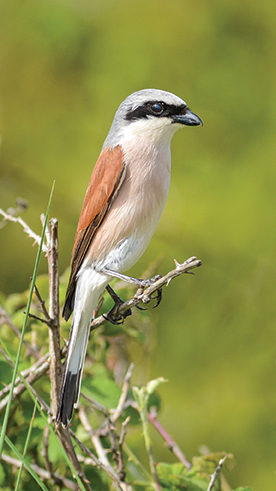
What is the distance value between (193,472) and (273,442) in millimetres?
1124

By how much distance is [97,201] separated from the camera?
5.25ft

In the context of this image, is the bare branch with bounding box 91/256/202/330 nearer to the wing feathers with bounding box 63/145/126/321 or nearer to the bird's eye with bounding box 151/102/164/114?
the wing feathers with bounding box 63/145/126/321

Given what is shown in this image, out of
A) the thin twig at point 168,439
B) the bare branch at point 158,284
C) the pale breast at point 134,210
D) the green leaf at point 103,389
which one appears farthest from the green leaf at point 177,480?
the pale breast at point 134,210

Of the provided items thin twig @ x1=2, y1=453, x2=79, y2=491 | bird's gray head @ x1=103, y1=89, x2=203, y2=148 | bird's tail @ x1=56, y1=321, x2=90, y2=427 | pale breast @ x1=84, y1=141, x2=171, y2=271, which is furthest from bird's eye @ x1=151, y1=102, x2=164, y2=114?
thin twig @ x1=2, y1=453, x2=79, y2=491

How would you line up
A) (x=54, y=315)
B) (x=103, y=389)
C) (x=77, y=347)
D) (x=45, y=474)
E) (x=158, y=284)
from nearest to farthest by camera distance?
(x=158, y=284), (x=54, y=315), (x=77, y=347), (x=45, y=474), (x=103, y=389)

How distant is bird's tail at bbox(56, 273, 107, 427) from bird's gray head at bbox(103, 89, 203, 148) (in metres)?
0.47

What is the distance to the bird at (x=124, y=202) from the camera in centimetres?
150

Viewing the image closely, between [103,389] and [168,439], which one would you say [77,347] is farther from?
[168,439]

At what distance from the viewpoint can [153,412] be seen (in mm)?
1814

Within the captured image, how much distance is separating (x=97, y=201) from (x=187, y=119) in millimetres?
362

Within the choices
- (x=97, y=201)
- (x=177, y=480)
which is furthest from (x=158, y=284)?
(x=177, y=480)

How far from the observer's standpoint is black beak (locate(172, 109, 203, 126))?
1.52 meters

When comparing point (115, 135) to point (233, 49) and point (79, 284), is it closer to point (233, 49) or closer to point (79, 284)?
point (79, 284)

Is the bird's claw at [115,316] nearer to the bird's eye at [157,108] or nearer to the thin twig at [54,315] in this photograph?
the thin twig at [54,315]
